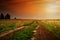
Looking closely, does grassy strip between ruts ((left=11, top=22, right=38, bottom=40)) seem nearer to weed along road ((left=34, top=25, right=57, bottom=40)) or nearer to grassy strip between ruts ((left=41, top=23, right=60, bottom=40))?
weed along road ((left=34, top=25, right=57, bottom=40))

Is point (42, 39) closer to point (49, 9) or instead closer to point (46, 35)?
point (46, 35)

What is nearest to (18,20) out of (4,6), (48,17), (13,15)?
(13,15)

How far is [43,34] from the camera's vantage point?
3498 mm

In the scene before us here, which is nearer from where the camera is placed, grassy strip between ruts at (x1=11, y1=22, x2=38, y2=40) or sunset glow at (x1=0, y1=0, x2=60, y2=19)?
grassy strip between ruts at (x1=11, y1=22, x2=38, y2=40)

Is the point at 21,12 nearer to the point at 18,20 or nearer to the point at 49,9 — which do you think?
the point at 18,20

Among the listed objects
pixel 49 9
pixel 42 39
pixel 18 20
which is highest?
pixel 49 9

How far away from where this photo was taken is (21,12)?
11.8 feet

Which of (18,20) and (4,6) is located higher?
(4,6)

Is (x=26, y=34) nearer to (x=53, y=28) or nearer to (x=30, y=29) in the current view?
(x=30, y=29)

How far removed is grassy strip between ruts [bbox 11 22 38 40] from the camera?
343cm

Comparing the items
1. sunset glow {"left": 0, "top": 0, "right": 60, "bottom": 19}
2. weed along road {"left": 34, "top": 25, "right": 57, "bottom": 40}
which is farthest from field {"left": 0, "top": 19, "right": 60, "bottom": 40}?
sunset glow {"left": 0, "top": 0, "right": 60, "bottom": 19}

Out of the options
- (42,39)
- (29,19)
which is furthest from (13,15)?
(42,39)

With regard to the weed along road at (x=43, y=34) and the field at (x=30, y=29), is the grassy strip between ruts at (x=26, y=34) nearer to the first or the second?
the field at (x=30, y=29)

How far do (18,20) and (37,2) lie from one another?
581 millimetres
